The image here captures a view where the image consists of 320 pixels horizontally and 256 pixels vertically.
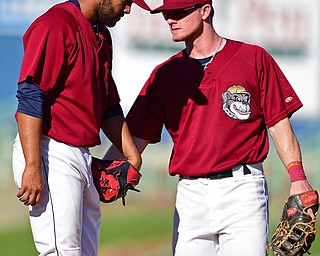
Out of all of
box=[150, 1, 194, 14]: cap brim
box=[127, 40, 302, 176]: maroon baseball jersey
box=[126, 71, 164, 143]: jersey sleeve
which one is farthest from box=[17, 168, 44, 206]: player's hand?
box=[150, 1, 194, 14]: cap brim

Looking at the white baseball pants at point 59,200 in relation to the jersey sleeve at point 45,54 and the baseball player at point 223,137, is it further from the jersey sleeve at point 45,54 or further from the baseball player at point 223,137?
the baseball player at point 223,137

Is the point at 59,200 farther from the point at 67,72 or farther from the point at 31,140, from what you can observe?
the point at 67,72

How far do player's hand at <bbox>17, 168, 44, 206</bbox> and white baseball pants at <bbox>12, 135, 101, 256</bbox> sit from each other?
9 centimetres

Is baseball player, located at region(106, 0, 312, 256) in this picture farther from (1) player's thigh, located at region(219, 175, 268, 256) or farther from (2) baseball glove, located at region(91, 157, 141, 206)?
(2) baseball glove, located at region(91, 157, 141, 206)

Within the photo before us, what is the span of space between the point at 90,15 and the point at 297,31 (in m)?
6.42

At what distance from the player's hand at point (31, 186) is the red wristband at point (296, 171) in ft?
4.43

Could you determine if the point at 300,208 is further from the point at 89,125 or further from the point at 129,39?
the point at 129,39

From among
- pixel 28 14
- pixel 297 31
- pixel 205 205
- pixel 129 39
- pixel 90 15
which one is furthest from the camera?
pixel 297 31

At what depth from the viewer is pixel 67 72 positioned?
4.17 m

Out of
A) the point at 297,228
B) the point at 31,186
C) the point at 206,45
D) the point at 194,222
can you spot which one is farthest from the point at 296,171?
the point at 31,186

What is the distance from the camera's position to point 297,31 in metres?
10.5

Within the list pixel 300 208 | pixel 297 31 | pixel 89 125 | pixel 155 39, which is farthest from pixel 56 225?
pixel 297 31

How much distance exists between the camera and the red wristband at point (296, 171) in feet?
15.0

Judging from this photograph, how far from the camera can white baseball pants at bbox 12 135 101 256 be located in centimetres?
411
